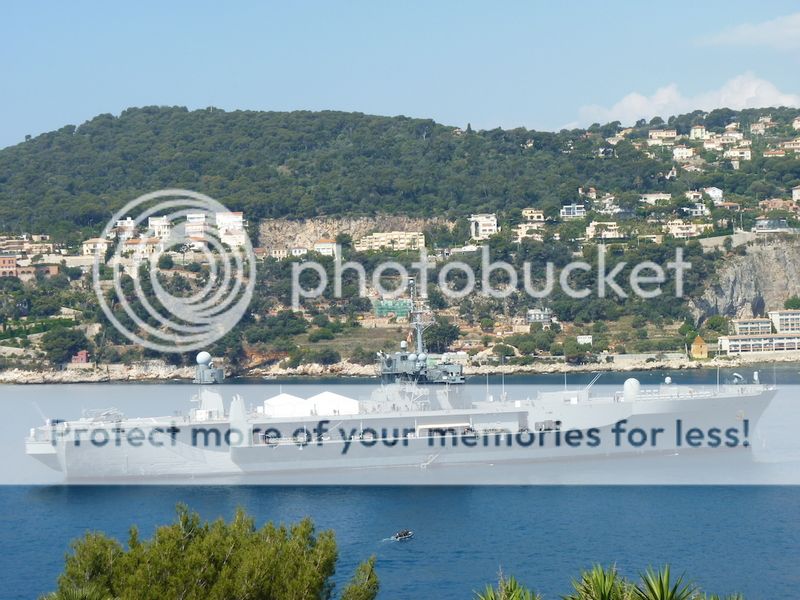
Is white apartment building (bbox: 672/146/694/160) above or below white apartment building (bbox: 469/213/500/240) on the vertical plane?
above

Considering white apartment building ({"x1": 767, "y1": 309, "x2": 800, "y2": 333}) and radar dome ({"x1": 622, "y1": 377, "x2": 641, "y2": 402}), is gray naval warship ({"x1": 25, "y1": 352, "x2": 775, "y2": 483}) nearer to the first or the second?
radar dome ({"x1": 622, "y1": 377, "x2": 641, "y2": 402})

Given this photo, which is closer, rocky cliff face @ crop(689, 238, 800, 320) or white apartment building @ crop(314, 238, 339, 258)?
rocky cliff face @ crop(689, 238, 800, 320)

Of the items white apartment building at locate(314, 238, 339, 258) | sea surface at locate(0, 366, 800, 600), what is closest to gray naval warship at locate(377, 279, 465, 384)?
sea surface at locate(0, 366, 800, 600)

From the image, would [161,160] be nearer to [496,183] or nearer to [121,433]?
[496,183]

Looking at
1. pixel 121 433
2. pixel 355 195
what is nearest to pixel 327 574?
pixel 121 433

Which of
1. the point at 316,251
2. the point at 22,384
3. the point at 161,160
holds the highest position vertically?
the point at 161,160

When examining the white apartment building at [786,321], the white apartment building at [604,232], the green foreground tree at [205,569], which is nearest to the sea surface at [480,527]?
the green foreground tree at [205,569]

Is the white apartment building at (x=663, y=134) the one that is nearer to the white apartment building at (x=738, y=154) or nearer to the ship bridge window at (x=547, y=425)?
the white apartment building at (x=738, y=154)

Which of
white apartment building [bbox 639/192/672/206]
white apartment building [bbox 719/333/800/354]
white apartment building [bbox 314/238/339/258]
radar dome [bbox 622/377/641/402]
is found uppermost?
white apartment building [bbox 639/192/672/206]
